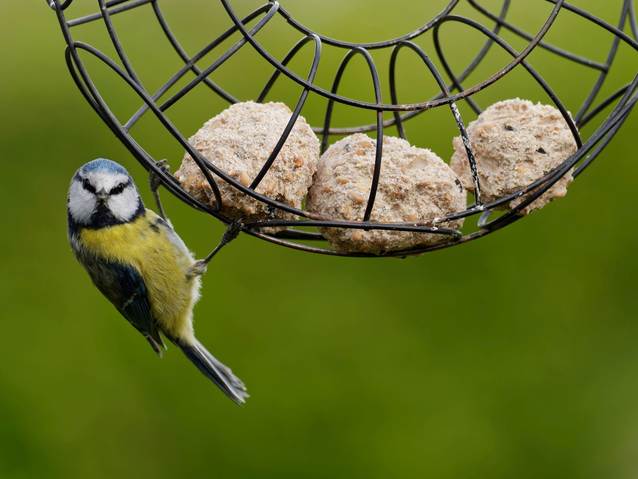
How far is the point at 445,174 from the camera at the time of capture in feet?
5.33

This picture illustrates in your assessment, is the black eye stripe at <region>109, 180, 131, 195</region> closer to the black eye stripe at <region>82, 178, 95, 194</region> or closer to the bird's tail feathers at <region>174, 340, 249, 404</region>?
the black eye stripe at <region>82, 178, 95, 194</region>

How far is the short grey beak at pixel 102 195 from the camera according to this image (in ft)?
6.07

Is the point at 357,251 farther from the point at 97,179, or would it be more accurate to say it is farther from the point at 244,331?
the point at 244,331

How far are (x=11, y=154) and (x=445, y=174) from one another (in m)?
1.61

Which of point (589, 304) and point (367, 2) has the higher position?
point (367, 2)

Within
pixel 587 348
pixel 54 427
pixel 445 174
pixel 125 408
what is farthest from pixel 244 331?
pixel 445 174

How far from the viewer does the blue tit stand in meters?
1.88

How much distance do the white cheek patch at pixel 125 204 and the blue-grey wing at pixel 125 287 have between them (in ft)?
0.42

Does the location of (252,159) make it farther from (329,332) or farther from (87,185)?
(329,332)

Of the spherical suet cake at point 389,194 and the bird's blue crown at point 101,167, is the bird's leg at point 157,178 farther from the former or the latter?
the spherical suet cake at point 389,194

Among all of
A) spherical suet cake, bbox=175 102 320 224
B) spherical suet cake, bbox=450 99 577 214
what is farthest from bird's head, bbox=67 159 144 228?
spherical suet cake, bbox=450 99 577 214

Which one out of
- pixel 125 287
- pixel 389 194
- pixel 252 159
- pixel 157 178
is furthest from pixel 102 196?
pixel 389 194

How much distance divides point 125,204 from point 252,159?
0.46m

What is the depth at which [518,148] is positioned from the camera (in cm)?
168
